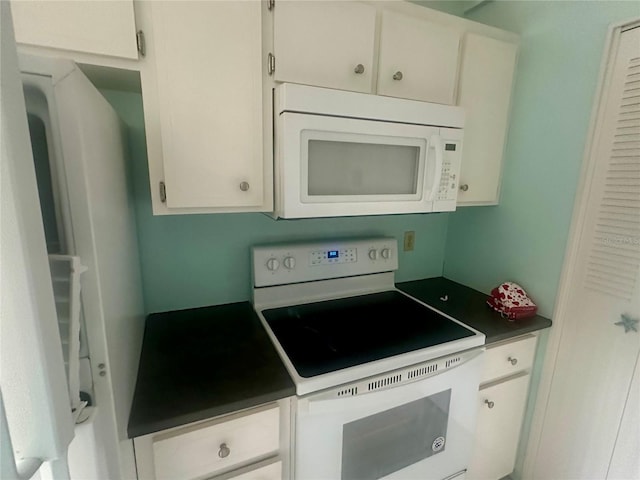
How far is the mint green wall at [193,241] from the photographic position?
47.9 inches

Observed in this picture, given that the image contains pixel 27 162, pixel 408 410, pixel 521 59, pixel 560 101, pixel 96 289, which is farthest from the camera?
pixel 521 59

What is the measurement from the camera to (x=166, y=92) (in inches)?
36.4

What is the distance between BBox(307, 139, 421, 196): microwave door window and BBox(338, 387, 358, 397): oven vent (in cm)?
65

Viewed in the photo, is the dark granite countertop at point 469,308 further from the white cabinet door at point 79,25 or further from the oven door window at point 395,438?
the white cabinet door at point 79,25

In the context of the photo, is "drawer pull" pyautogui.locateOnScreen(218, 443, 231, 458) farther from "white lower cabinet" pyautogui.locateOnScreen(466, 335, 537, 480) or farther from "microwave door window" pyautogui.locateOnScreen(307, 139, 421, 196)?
"white lower cabinet" pyautogui.locateOnScreen(466, 335, 537, 480)

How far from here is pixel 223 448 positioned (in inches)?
34.7

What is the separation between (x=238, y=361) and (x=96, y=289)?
0.59 m

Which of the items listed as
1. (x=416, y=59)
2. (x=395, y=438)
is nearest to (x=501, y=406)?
(x=395, y=438)

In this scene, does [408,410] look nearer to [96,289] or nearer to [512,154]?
[96,289]

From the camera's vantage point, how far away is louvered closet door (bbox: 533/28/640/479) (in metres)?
1.11

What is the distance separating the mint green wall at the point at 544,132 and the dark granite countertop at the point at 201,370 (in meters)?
1.23

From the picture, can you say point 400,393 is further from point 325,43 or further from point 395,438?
point 325,43

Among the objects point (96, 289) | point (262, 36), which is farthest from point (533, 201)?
point (96, 289)

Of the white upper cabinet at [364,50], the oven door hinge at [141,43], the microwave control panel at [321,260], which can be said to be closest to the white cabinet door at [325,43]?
the white upper cabinet at [364,50]
